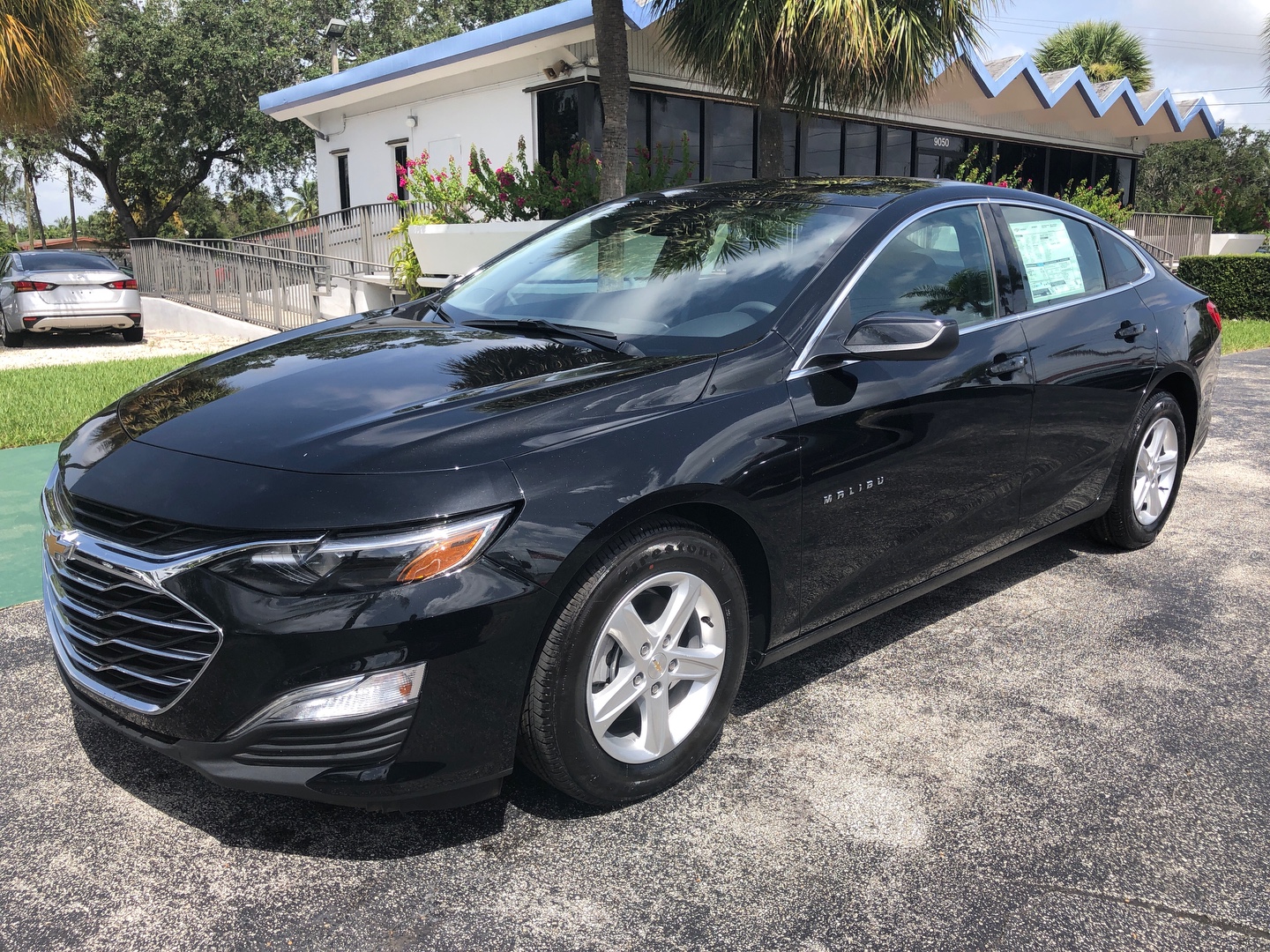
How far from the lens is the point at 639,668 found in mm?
2656

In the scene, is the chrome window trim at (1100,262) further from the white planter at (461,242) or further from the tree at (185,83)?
the tree at (185,83)

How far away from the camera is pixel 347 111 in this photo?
20516 mm

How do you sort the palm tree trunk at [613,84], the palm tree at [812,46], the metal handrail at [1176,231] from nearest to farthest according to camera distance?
the palm tree trunk at [613,84], the palm tree at [812,46], the metal handrail at [1176,231]

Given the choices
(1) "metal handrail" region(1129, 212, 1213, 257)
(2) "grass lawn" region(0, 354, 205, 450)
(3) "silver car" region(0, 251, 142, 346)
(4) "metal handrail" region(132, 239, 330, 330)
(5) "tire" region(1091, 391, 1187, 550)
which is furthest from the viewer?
(1) "metal handrail" region(1129, 212, 1213, 257)

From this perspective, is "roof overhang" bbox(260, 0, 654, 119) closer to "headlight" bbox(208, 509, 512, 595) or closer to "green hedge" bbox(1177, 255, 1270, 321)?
"headlight" bbox(208, 509, 512, 595)

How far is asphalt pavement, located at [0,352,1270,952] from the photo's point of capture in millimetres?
2297

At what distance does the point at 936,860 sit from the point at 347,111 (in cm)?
2072

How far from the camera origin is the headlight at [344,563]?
7.25 ft

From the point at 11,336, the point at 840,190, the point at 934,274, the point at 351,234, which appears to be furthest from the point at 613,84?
the point at 351,234

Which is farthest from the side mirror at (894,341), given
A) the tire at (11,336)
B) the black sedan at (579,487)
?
the tire at (11,336)

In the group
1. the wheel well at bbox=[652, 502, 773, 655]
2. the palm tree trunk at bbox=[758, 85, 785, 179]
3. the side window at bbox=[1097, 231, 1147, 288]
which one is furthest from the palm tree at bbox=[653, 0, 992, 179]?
the wheel well at bbox=[652, 502, 773, 655]

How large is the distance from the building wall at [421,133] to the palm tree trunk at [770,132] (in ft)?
17.6

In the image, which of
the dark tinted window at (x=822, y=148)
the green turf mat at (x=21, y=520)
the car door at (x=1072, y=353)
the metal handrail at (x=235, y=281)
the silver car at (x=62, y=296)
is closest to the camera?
the car door at (x=1072, y=353)

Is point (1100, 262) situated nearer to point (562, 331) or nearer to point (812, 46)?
point (562, 331)
